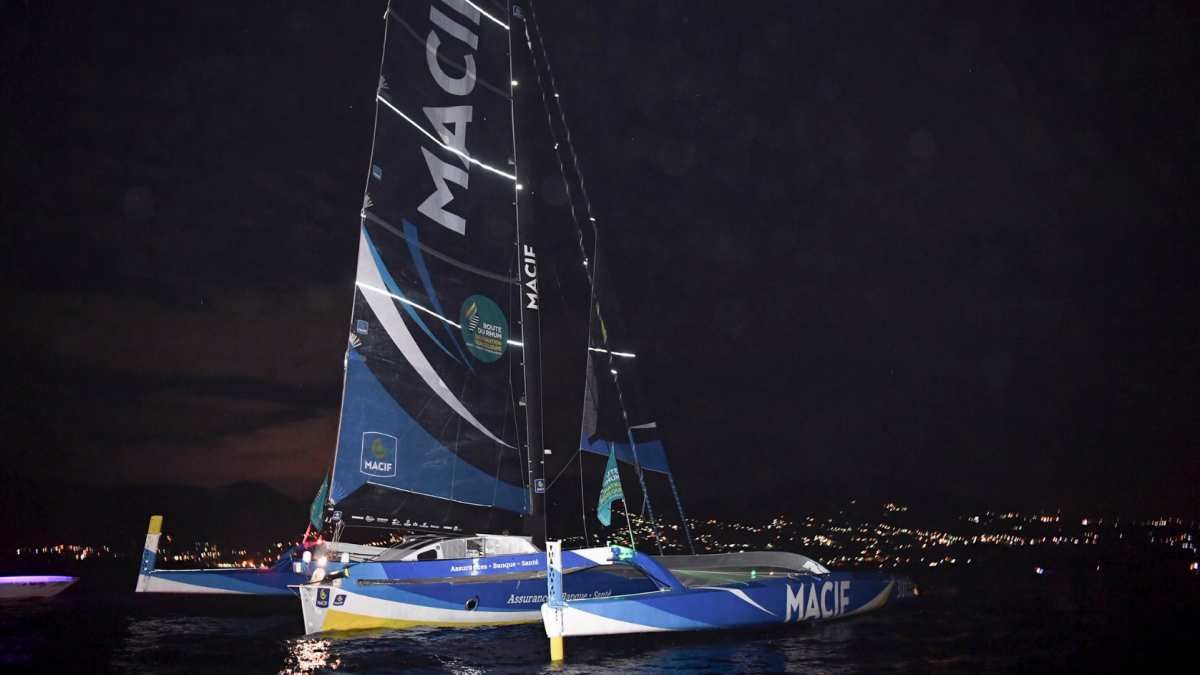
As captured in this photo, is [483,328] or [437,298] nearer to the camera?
[437,298]

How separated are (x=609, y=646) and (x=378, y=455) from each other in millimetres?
5274

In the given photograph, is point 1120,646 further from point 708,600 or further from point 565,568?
point 565,568

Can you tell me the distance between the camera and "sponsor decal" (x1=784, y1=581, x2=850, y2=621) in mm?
17078

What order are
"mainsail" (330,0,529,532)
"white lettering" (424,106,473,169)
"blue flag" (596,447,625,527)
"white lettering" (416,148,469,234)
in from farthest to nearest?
"white lettering" (424,106,473,169)
"white lettering" (416,148,469,234)
"mainsail" (330,0,529,532)
"blue flag" (596,447,625,527)

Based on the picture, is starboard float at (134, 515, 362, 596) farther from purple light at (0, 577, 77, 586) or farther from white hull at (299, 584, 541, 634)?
purple light at (0, 577, 77, 586)

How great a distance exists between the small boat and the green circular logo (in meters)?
13.7

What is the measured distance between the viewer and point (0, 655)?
1555cm

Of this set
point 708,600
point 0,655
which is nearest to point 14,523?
point 0,655

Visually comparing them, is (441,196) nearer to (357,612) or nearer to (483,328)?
(483,328)

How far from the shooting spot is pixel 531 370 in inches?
753

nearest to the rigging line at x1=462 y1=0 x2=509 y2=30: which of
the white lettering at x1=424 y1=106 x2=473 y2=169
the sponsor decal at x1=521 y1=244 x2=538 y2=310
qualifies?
the white lettering at x1=424 y1=106 x2=473 y2=169

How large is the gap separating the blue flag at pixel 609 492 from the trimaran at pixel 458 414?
79 centimetres

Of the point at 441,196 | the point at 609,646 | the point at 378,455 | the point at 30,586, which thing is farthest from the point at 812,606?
the point at 30,586

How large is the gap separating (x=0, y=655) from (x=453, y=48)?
1385cm
